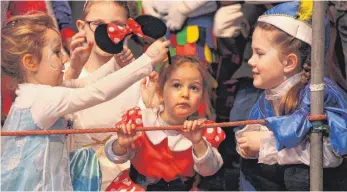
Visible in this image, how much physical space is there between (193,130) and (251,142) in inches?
7.3

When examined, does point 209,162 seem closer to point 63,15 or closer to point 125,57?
point 125,57

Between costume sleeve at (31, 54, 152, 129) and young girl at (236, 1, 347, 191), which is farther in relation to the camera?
costume sleeve at (31, 54, 152, 129)

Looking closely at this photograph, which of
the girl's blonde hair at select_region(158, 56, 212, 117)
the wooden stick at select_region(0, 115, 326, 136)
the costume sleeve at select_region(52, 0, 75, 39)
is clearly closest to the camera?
the wooden stick at select_region(0, 115, 326, 136)

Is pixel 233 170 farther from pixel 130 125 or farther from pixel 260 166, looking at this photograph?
pixel 130 125

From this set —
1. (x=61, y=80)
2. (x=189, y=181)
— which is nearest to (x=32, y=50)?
(x=61, y=80)

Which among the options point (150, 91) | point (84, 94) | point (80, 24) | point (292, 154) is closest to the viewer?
point (292, 154)

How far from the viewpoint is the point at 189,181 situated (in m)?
3.26

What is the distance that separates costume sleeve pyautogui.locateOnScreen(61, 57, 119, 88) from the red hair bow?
0.30 feet

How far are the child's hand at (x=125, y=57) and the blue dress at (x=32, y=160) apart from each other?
270mm

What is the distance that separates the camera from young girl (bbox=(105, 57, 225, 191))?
321 centimetres

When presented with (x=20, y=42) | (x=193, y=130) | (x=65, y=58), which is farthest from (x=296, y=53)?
(x=20, y=42)

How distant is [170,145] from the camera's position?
10.6ft

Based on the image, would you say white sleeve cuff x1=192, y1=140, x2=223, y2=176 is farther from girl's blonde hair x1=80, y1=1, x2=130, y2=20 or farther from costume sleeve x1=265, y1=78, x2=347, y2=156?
girl's blonde hair x1=80, y1=1, x2=130, y2=20

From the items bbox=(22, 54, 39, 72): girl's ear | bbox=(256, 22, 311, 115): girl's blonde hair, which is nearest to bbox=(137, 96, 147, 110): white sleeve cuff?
bbox=(22, 54, 39, 72): girl's ear
